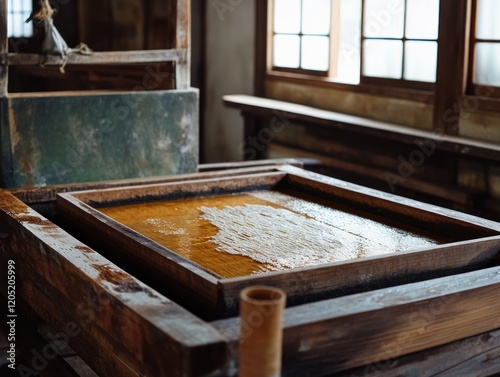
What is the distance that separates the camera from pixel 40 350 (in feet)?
8.91

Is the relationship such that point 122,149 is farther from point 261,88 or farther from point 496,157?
point 261,88

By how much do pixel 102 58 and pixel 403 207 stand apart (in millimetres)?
1679

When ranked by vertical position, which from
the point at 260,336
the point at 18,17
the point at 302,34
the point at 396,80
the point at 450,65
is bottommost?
the point at 260,336

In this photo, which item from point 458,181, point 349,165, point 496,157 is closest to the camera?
point 496,157

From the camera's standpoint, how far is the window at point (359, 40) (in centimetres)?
526

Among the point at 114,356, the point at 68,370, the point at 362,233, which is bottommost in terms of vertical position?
the point at 68,370

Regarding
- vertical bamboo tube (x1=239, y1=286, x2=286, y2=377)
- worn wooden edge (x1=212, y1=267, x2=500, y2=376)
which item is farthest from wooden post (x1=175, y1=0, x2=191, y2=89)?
vertical bamboo tube (x1=239, y1=286, x2=286, y2=377)

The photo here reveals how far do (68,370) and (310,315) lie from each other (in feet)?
3.47

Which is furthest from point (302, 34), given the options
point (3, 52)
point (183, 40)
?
point (3, 52)

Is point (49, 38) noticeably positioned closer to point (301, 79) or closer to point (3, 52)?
point (3, 52)

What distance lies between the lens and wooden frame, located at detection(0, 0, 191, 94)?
3520 mm

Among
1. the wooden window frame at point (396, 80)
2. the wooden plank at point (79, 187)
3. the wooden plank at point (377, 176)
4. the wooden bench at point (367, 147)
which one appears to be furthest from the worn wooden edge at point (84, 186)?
the wooden window frame at point (396, 80)

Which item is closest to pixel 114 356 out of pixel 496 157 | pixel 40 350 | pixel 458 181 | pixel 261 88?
pixel 40 350

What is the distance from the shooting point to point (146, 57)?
3949mm
